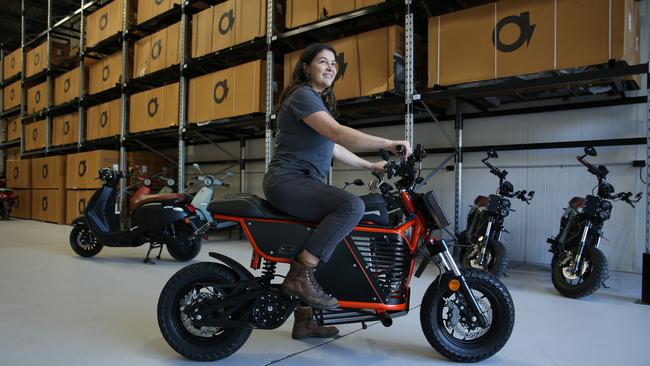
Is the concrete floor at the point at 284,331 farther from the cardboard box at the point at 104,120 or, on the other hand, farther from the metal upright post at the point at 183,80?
the cardboard box at the point at 104,120

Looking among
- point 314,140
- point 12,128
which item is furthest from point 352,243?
point 12,128

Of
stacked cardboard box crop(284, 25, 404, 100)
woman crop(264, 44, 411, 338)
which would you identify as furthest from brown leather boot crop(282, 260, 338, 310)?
stacked cardboard box crop(284, 25, 404, 100)

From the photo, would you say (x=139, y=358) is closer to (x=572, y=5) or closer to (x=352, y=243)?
(x=352, y=243)

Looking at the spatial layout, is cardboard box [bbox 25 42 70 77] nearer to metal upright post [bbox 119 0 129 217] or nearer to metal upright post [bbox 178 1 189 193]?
metal upright post [bbox 119 0 129 217]

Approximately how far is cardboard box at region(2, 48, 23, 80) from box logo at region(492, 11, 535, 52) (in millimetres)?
10566

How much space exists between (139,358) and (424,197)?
136cm

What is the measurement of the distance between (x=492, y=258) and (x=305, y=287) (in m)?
2.26

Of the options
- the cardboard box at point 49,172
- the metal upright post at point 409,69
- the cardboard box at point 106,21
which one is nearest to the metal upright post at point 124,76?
the cardboard box at point 106,21

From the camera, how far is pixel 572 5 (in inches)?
121

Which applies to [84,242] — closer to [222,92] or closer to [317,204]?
[222,92]

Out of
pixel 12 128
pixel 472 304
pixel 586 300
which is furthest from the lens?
pixel 12 128

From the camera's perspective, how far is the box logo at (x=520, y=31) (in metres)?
3.26

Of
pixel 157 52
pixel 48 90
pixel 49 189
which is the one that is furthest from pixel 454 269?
pixel 48 90

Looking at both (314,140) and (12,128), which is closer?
(314,140)
